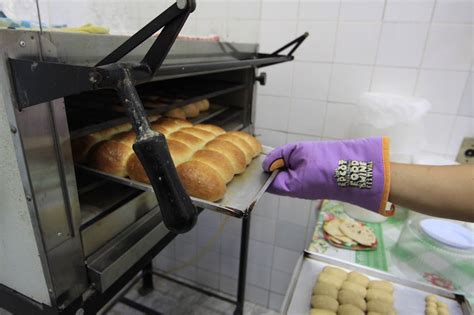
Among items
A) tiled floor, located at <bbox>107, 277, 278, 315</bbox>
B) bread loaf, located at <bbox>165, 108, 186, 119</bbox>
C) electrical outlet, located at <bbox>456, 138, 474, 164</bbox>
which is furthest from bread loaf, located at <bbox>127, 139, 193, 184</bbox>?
tiled floor, located at <bbox>107, 277, 278, 315</bbox>

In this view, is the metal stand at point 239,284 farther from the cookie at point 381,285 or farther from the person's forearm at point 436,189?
the person's forearm at point 436,189

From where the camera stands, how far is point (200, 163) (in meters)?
0.67

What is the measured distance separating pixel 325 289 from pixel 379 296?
14 cm

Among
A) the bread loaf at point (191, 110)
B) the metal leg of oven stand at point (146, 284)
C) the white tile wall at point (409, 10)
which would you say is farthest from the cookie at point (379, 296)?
the metal leg of oven stand at point (146, 284)

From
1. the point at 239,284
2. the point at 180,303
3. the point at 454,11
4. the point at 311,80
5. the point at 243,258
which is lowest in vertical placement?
the point at 180,303

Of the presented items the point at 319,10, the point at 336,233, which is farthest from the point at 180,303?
the point at 319,10

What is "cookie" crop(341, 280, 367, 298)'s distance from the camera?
0.83 metres

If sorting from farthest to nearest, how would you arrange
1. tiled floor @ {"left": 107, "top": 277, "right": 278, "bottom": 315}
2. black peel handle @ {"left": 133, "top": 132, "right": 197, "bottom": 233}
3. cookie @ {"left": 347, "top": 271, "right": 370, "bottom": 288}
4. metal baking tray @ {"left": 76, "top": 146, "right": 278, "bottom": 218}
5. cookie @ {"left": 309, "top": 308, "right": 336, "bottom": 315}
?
tiled floor @ {"left": 107, "top": 277, "right": 278, "bottom": 315}, cookie @ {"left": 347, "top": 271, "right": 370, "bottom": 288}, cookie @ {"left": 309, "top": 308, "right": 336, "bottom": 315}, metal baking tray @ {"left": 76, "top": 146, "right": 278, "bottom": 218}, black peel handle @ {"left": 133, "top": 132, "right": 197, "bottom": 233}

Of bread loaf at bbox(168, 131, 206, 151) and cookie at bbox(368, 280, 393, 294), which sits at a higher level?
bread loaf at bbox(168, 131, 206, 151)

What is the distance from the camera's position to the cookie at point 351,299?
2.64 feet

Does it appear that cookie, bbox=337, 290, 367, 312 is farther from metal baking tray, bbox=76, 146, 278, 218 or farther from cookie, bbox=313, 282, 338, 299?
metal baking tray, bbox=76, 146, 278, 218

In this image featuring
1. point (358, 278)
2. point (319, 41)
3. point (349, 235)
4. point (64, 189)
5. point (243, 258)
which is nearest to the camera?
point (64, 189)

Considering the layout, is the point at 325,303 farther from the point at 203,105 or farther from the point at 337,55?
the point at 337,55

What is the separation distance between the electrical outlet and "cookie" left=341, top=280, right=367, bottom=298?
0.76 m
